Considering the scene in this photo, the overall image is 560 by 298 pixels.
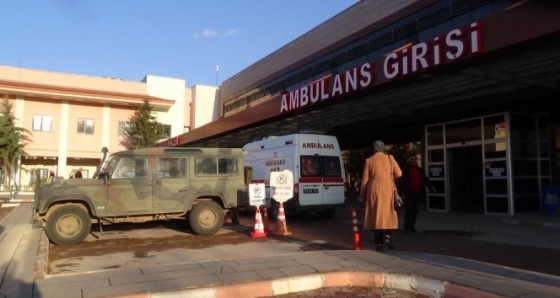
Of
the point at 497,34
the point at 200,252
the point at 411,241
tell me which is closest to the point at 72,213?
the point at 200,252

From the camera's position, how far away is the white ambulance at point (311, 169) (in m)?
13.9

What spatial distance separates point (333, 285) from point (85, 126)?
116ft

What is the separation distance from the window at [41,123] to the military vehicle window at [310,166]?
29.1 meters

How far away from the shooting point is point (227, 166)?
11602 mm

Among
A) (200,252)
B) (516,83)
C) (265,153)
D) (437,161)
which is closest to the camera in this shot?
(200,252)

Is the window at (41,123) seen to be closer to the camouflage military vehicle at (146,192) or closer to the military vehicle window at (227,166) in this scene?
the camouflage military vehicle at (146,192)

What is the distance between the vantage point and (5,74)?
118 feet

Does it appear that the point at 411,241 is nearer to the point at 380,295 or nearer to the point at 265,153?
the point at 380,295

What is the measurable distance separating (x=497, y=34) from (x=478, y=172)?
9839mm

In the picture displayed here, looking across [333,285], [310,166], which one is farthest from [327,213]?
[333,285]

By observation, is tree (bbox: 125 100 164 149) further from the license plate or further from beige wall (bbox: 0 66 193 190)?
the license plate

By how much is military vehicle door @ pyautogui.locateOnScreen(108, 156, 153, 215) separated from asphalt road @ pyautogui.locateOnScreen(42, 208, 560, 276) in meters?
0.78

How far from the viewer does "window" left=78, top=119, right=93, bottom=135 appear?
37.3 metres

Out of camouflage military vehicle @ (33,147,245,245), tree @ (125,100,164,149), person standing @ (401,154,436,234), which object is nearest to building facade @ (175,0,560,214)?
person standing @ (401,154,436,234)
